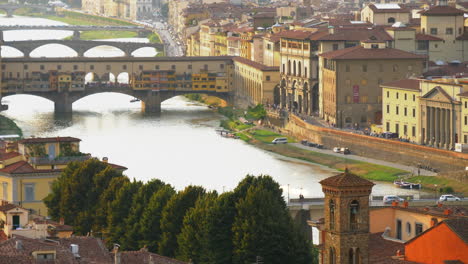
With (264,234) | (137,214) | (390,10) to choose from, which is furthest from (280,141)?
(264,234)

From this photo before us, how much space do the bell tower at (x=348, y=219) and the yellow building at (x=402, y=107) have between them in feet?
110

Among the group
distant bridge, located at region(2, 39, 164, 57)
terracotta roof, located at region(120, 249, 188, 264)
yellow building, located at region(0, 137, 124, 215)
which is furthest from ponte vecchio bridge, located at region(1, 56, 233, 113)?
terracotta roof, located at region(120, 249, 188, 264)

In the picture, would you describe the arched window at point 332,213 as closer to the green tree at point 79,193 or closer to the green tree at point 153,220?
the green tree at point 153,220

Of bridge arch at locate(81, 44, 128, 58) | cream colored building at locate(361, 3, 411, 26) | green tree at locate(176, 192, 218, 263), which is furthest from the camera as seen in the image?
bridge arch at locate(81, 44, 128, 58)

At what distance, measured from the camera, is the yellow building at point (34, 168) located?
37000mm

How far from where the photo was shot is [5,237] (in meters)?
26.9

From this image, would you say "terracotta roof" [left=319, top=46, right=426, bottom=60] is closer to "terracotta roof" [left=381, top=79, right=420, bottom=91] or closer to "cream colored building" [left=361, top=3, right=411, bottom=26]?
"terracotta roof" [left=381, top=79, right=420, bottom=91]

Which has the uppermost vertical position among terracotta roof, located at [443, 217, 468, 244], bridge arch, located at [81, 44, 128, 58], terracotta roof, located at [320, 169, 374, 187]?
terracotta roof, located at [320, 169, 374, 187]

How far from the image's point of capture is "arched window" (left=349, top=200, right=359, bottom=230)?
23.2 metres

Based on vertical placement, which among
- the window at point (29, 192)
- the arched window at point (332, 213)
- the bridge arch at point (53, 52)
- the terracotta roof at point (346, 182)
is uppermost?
the terracotta roof at point (346, 182)

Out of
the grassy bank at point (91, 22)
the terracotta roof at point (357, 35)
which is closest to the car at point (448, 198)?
the terracotta roof at point (357, 35)

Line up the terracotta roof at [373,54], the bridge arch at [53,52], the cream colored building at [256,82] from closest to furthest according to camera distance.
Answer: the terracotta roof at [373,54] < the cream colored building at [256,82] < the bridge arch at [53,52]

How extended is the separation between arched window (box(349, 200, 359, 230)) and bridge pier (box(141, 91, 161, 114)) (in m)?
54.8

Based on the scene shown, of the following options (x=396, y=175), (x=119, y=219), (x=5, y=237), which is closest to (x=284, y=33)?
(x=396, y=175)
